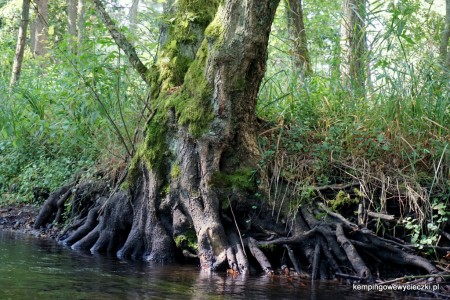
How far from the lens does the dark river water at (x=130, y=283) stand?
16.8ft

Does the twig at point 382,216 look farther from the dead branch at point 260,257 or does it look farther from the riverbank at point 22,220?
the riverbank at point 22,220

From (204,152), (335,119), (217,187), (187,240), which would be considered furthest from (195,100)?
(335,119)

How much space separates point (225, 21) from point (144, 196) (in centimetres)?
251

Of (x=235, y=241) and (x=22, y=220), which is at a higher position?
(x=22, y=220)

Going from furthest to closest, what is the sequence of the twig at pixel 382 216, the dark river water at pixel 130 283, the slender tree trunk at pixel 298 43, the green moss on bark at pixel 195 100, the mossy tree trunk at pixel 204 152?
1. the slender tree trunk at pixel 298 43
2. the green moss on bark at pixel 195 100
3. the mossy tree trunk at pixel 204 152
4. the twig at pixel 382 216
5. the dark river water at pixel 130 283

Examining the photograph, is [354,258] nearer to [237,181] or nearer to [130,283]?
[237,181]

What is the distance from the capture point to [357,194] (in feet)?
22.9

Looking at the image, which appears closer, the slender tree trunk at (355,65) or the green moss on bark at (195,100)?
the green moss on bark at (195,100)

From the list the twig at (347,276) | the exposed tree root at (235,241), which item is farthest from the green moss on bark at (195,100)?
the twig at (347,276)

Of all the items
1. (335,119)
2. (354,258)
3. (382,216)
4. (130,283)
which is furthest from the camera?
(335,119)

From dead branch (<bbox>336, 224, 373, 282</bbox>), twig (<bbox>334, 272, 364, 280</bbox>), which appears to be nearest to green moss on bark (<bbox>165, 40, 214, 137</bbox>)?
dead branch (<bbox>336, 224, 373, 282</bbox>)

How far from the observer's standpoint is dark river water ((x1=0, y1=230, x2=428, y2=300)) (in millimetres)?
5105

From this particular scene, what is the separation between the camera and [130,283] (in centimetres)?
565

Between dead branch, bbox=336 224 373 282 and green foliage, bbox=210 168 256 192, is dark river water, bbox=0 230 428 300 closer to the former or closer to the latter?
dead branch, bbox=336 224 373 282
